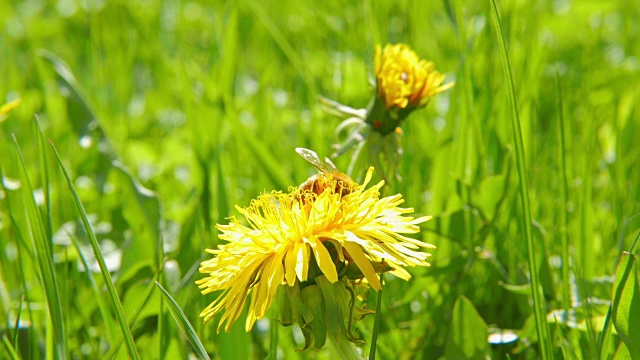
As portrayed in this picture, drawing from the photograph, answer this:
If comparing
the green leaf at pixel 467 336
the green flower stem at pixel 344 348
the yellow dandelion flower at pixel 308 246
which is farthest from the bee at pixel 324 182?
the green leaf at pixel 467 336

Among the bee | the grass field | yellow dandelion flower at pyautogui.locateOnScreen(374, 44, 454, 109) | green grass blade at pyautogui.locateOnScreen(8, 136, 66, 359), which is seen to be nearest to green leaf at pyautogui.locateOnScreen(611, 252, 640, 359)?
the grass field

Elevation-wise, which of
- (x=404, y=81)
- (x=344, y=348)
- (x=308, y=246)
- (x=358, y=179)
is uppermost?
(x=404, y=81)

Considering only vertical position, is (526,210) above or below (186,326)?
above

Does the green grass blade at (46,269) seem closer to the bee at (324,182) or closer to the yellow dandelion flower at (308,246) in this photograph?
the yellow dandelion flower at (308,246)

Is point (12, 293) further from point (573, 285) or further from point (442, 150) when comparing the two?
point (573, 285)

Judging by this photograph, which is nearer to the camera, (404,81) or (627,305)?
(627,305)

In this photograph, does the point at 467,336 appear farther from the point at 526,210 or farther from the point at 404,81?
the point at 404,81

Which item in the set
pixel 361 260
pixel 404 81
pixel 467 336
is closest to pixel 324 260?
pixel 361 260
